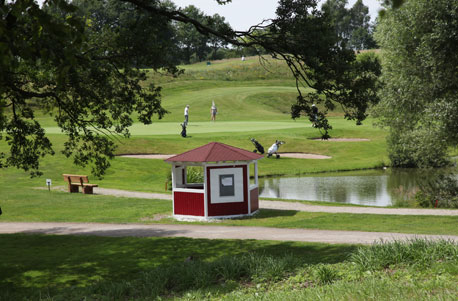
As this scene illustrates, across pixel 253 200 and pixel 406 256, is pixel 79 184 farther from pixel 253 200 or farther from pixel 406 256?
pixel 406 256

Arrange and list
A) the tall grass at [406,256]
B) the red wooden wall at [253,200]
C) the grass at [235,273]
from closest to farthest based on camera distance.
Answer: the grass at [235,273], the tall grass at [406,256], the red wooden wall at [253,200]

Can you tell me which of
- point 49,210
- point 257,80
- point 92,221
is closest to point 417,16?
point 92,221

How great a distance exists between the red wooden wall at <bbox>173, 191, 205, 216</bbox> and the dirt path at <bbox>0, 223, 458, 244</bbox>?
1761mm

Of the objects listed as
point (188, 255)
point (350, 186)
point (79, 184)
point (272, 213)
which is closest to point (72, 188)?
point (79, 184)

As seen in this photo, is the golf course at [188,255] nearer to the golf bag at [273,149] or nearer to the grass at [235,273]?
the grass at [235,273]

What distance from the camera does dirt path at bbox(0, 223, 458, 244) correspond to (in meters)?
15.3

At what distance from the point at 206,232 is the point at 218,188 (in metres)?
3.58

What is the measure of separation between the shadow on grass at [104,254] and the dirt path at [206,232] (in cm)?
105

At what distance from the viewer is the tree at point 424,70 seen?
22516mm

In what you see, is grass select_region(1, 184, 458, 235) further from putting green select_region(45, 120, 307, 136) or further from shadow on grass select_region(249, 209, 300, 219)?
putting green select_region(45, 120, 307, 136)

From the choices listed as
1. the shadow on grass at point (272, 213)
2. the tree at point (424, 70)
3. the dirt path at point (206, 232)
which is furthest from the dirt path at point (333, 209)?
the dirt path at point (206, 232)

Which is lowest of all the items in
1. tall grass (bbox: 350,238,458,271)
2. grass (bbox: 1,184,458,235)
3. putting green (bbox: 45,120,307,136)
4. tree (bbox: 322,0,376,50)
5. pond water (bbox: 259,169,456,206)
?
pond water (bbox: 259,169,456,206)

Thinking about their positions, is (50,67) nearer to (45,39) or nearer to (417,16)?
(45,39)

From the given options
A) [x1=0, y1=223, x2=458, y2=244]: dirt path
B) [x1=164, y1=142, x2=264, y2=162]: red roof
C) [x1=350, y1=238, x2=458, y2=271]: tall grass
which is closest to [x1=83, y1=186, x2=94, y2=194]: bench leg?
[x1=0, y1=223, x2=458, y2=244]: dirt path
